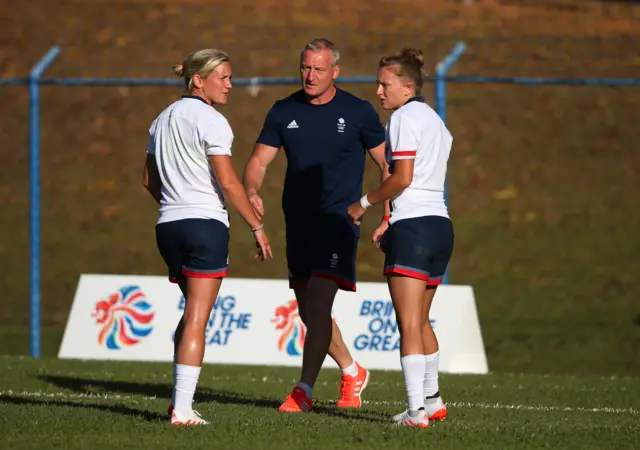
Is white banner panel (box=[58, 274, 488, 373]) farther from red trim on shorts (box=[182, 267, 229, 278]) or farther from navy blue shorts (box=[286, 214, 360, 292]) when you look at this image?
red trim on shorts (box=[182, 267, 229, 278])

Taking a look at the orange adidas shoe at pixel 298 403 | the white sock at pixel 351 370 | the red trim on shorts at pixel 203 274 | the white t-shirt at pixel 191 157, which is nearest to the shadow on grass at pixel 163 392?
the orange adidas shoe at pixel 298 403

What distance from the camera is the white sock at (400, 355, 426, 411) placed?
7031mm

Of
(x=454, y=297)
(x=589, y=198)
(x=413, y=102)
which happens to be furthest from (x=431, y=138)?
(x=589, y=198)

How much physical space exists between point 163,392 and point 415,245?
3.35 m

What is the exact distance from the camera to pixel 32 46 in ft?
72.6

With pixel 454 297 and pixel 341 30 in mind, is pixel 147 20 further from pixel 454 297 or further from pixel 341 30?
pixel 454 297

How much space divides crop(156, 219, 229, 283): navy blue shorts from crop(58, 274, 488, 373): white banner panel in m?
4.76

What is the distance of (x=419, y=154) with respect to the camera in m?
7.05

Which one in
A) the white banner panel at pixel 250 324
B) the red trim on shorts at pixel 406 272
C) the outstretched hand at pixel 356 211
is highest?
the outstretched hand at pixel 356 211

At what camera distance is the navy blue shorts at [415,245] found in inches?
277

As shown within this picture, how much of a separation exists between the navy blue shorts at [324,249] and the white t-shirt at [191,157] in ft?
4.78

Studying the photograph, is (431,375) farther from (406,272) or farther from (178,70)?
(178,70)

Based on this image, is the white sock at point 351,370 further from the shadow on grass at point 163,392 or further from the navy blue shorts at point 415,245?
the navy blue shorts at point 415,245

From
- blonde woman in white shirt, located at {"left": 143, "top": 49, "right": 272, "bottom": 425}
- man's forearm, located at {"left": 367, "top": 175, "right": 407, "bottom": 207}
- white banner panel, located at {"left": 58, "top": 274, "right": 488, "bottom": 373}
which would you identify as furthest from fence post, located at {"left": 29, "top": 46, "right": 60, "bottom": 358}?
man's forearm, located at {"left": 367, "top": 175, "right": 407, "bottom": 207}
